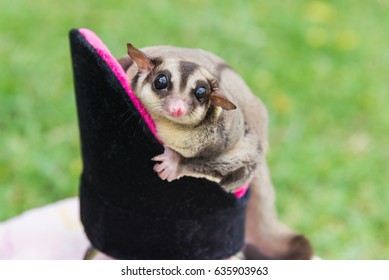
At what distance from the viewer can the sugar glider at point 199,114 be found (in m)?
1.56

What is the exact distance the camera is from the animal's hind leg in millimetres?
2158

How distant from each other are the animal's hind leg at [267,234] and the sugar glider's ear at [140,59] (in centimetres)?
66

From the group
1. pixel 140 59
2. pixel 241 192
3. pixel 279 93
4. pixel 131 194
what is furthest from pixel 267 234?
pixel 279 93

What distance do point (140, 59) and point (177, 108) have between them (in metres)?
0.17

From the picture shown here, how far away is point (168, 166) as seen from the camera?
165 centimetres

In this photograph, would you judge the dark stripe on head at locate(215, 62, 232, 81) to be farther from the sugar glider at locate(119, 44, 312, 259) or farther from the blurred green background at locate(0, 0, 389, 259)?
the blurred green background at locate(0, 0, 389, 259)

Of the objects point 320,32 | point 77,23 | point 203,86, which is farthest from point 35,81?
point 203,86

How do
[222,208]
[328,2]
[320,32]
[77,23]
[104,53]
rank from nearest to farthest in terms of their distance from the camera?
[104,53], [222,208], [77,23], [320,32], [328,2]

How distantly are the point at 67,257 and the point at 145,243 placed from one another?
2.03 ft

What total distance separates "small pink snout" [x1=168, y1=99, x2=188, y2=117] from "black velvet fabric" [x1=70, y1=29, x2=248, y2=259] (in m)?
0.14

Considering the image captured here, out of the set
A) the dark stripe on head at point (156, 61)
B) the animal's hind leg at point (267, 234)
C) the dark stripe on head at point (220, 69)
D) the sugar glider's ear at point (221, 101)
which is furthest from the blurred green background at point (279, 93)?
the sugar glider's ear at point (221, 101)

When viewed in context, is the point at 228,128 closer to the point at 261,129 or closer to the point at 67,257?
the point at 261,129

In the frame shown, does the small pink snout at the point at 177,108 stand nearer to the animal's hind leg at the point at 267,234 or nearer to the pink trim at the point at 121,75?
the pink trim at the point at 121,75

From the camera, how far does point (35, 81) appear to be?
3654mm
